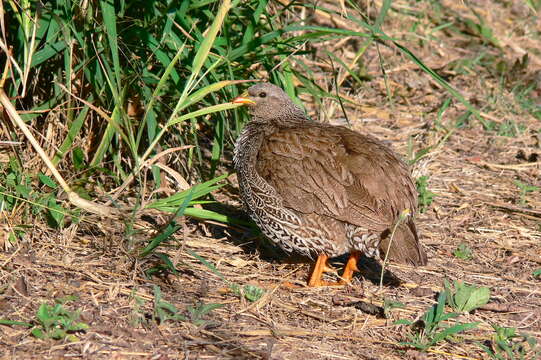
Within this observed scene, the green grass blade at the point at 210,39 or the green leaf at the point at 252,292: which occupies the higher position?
the green grass blade at the point at 210,39

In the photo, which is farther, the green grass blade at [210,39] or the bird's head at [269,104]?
the bird's head at [269,104]

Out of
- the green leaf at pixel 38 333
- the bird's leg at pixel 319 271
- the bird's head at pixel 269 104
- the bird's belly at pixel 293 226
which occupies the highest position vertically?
the bird's head at pixel 269 104

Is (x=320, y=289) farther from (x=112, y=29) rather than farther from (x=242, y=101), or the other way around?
(x=112, y=29)

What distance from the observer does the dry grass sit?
12.5 feet

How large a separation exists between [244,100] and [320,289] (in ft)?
4.21

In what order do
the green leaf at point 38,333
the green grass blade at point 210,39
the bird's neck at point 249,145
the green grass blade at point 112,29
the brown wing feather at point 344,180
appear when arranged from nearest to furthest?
the green leaf at point 38,333, the green grass blade at point 210,39, the green grass blade at point 112,29, the brown wing feather at point 344,180, the bird's neck at point 249,145

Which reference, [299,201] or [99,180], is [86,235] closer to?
[99,180]

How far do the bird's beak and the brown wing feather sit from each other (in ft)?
1.17

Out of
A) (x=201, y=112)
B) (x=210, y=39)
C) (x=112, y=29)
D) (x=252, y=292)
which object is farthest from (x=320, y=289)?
(x=112, y=29)

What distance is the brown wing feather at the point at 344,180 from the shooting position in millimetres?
4570

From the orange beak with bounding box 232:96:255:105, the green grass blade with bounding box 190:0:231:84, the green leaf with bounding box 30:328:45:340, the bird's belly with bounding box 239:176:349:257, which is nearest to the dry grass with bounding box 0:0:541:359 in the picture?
the green leaf with bounding box 30:328:45:340

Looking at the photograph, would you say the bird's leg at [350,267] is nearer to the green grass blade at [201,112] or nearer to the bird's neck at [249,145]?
the bird's neck at [249,145]

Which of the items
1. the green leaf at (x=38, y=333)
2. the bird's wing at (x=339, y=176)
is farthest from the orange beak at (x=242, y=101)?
the green leaf at (x=38, y=333)

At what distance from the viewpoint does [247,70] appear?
5.43 m
